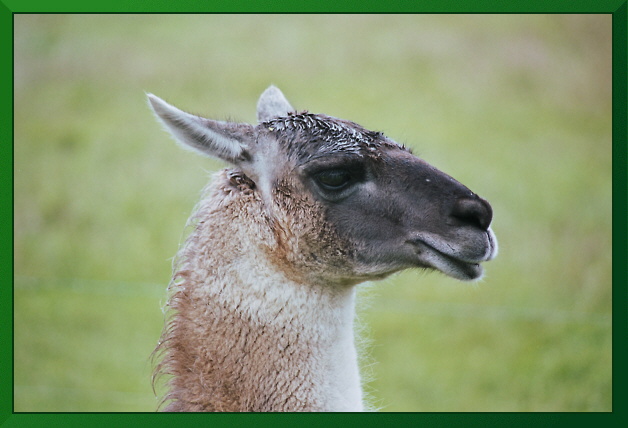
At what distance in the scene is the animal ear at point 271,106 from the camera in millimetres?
4238

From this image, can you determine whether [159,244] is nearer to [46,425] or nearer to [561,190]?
[561,190]

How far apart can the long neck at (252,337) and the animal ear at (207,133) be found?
0.23 metres

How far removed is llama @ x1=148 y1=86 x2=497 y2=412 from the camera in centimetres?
352

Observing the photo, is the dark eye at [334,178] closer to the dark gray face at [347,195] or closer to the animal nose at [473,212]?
the dark gray face at [347,195]

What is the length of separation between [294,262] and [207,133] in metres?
0.69

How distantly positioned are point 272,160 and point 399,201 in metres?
0.62

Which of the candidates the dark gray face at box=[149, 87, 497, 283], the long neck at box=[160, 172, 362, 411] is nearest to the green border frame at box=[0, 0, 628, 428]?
the long neck at box=[160, 172, 362, 411]

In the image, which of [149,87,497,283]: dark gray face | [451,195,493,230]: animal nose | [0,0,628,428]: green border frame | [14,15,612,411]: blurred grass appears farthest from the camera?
[14,15,612,411]: blurred grass

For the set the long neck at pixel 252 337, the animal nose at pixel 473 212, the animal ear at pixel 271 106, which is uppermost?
the animal ear at pixel 271 106

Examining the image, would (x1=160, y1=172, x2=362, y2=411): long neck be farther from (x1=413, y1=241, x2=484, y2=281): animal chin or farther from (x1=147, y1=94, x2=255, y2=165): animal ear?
(x1=413, y1=241, x2=484, y2=281): animal chin

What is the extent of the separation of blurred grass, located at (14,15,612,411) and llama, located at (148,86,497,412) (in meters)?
4.19

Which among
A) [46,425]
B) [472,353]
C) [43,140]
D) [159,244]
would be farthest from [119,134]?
[46,425]

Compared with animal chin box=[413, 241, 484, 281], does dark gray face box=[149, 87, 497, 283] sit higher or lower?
higher

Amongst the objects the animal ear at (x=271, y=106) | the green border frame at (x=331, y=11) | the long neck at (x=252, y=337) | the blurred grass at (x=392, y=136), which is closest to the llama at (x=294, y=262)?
the long neck at (x=252, y=337)
